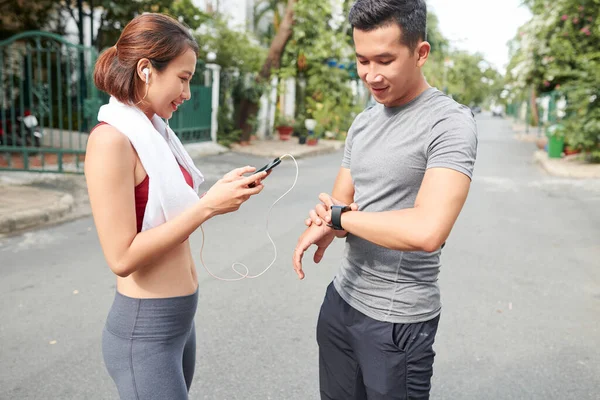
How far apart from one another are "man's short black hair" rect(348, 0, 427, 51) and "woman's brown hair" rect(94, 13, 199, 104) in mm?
568

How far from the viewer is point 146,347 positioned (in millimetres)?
1820

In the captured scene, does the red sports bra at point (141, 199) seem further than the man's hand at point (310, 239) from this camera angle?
No

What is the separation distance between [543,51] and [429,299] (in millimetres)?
19472

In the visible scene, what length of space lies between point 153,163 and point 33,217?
6100mm

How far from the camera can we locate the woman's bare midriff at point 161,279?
1865mm

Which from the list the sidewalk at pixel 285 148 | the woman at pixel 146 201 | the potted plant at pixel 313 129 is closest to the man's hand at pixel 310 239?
the woman at pixel 146 201

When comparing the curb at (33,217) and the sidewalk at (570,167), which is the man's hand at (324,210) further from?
the sidewalk at (570,167)

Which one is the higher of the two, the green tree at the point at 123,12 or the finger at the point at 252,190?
the green tree at the point at 123,12

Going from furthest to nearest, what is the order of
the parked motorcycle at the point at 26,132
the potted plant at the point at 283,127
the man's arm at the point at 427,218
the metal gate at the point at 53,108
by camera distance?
1. the potted plant at the point at 283,127
2. the parked motorcycle at the point at 26,132
3. the metal gate at the point at 53,108
4. the man's arm at the point at 427,218

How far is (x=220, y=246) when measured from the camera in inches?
250

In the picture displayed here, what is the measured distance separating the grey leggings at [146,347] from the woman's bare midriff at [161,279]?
0.02 metres

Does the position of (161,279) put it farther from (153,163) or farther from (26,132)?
(26,132)

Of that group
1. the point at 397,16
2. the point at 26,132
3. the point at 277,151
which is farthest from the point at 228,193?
the point at 277,151

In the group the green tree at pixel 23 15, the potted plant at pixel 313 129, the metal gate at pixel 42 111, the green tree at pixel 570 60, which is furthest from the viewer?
the potted plant at pixel 313 129
